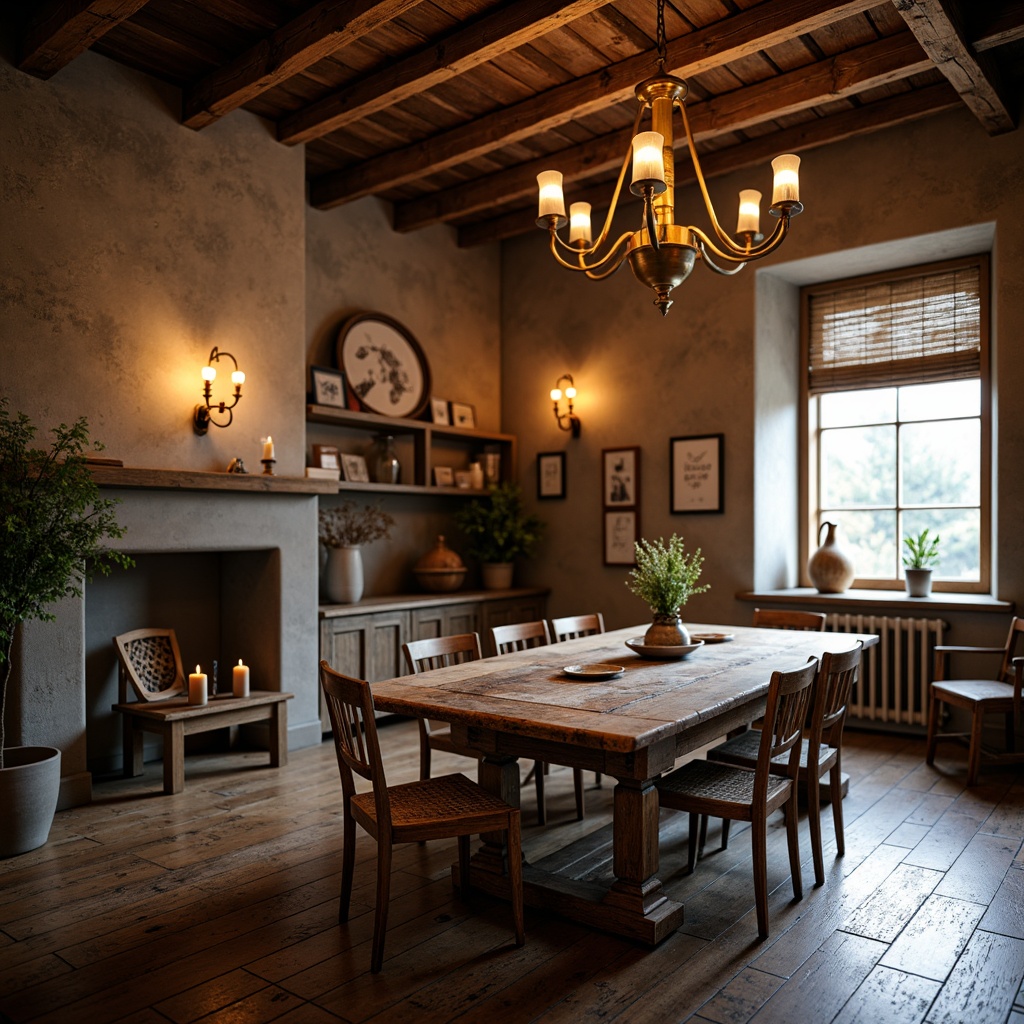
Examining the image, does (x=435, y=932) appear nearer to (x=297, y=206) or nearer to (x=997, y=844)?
(x=997, y=844)

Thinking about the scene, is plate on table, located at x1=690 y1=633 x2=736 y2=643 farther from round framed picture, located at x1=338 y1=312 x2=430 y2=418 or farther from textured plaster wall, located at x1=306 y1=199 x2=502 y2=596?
round framed picture, located at x1=338 y1=312 x2=430 y2=418

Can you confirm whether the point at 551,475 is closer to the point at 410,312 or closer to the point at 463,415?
the point at 463,415

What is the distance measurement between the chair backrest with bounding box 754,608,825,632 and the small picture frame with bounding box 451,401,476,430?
2.78 meters

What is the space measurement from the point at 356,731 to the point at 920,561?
411 centimetres

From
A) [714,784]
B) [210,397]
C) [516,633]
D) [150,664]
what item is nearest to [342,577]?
[150,664]

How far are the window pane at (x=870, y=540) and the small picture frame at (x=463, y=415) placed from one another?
2.78m

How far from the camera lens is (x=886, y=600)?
16.6ft

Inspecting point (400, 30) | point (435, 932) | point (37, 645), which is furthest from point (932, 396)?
point (37, 645)

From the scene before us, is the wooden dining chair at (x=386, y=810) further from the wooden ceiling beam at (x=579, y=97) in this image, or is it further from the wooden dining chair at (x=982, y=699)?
the wooden ceiling beam at (x=579, y=97)

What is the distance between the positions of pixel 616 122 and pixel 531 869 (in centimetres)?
425

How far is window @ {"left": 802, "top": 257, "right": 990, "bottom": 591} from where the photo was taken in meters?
5.30

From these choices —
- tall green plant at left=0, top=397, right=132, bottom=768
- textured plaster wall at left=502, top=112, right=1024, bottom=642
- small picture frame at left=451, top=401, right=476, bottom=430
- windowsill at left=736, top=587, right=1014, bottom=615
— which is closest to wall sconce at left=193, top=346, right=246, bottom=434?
tall green plant at left=0, top=397, right=132, bottom=768

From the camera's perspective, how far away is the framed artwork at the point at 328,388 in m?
5.39

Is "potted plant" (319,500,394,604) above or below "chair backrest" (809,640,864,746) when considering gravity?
above
